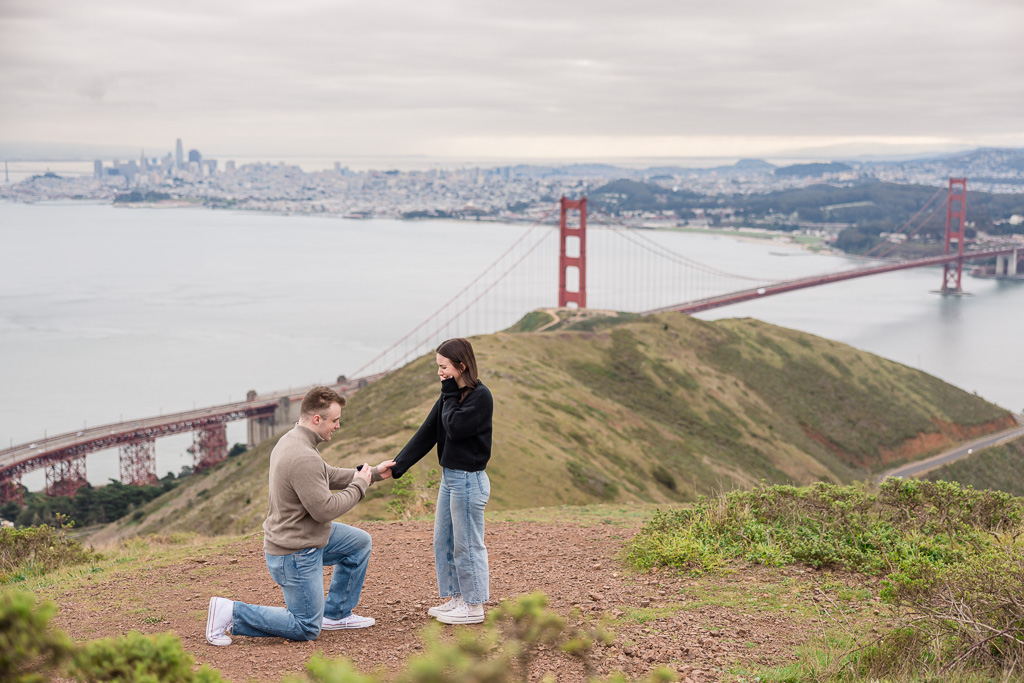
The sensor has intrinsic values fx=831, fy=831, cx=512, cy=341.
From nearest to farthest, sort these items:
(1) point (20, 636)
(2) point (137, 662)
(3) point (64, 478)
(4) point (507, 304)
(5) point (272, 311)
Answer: (1) point (20, 636)
(2) point (137, 662)
(3) point (64, 478)
(4) point (507, 304)
(5) point (272, 311)

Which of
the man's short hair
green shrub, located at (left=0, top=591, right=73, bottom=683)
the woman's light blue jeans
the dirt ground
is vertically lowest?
the dirt ground

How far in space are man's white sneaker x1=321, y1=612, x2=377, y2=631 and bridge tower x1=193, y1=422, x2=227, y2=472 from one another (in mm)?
43772

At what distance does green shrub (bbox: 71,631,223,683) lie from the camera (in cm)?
177

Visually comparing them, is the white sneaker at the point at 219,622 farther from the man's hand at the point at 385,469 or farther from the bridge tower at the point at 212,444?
the bridge tower at the point at 212,444

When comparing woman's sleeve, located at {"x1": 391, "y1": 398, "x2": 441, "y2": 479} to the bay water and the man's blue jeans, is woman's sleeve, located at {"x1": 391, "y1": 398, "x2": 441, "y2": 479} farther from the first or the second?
the bay water

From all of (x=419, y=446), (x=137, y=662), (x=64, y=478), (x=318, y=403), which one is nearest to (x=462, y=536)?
(x=419, y=446)

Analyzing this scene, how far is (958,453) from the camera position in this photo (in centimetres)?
3831

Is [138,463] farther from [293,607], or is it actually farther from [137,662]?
[137,662]

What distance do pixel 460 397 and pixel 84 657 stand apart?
8.42 ft

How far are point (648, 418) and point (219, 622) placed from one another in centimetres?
2536

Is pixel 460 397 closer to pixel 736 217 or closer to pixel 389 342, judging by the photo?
pixel 389 342

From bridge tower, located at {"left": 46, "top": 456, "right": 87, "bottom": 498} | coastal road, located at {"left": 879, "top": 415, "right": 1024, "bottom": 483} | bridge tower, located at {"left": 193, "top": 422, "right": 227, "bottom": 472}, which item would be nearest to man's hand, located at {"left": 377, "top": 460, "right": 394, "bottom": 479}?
coastal road, located at {"left": 879, "top": 415, "right": 1024, "bottom": 483}

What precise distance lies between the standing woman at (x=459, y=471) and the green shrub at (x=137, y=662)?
227cm

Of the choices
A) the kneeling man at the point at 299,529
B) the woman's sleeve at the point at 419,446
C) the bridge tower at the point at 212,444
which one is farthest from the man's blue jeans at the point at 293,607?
the bridge tower at the point at 212,444
